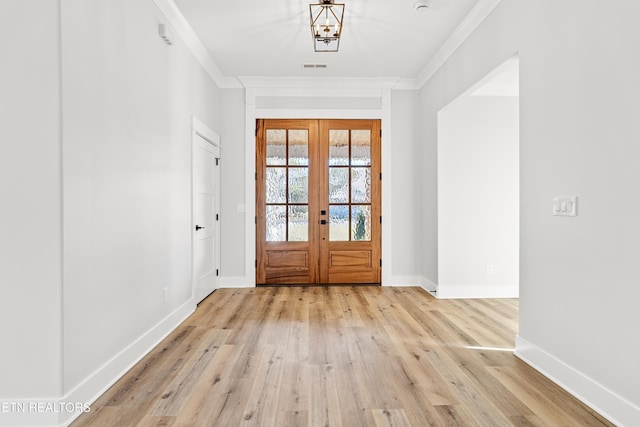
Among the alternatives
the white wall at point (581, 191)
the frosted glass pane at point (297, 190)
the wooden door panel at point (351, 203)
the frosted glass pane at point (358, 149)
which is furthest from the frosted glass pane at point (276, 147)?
the white wall at point (581, 191)

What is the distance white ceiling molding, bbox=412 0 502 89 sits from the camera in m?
3.29

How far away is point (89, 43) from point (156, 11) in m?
1.17

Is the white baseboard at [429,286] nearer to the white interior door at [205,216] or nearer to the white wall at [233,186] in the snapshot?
the white wall at [233,186]

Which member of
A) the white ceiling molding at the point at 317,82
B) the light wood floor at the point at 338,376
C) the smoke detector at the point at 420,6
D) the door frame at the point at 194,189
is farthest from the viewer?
the white ceiling molding at the point at 317,82

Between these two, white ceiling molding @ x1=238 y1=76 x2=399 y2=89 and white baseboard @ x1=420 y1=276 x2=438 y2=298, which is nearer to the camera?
white baseboard @ x1=420 y1=276 x2=438 y2=298

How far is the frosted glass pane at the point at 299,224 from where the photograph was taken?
532cm

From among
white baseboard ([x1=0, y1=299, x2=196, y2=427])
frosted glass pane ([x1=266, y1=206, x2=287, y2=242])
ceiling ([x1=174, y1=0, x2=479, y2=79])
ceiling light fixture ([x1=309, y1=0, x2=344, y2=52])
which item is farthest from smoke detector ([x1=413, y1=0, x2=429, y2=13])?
white baseboard ([x1=0, y1=299, x2=196, y2=427])

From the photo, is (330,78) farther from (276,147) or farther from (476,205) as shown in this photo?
(476,205)

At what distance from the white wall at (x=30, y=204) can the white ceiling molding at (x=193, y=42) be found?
1514mm

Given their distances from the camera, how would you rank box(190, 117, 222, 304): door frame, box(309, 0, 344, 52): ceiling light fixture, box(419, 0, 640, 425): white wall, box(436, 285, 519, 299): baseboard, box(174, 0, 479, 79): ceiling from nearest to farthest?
box(419, 0, 640, 425): white wall < box(309, 0, 344, 52): ceiling light fixture < box(174, 0, 479, 79): ceiling < box(190, 117, 222, 304): door frame < box(436, 285, 519, 299): baseboard

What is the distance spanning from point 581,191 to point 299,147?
3.72 meters

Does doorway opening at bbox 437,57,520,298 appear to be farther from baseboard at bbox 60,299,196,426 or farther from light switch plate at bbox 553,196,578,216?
baseboard at bbox 60,299,196,426

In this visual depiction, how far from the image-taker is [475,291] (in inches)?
182

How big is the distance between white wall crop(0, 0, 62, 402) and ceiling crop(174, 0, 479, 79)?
69.9 inches
